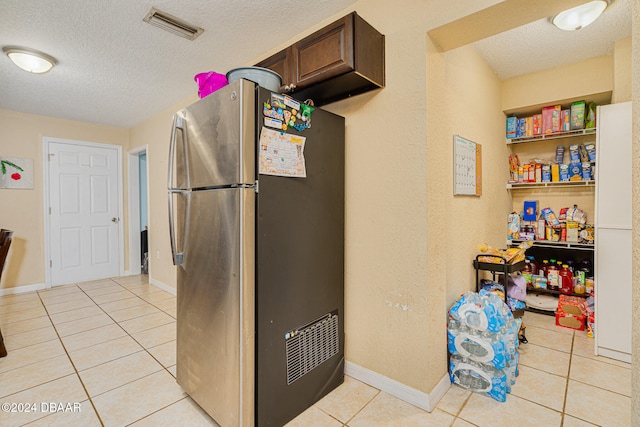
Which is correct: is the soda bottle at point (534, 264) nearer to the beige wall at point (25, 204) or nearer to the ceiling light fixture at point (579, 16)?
the ceiling light fixture at point (579, 16)

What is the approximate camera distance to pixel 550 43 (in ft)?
8.34

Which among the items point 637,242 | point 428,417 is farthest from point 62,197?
point 637,242

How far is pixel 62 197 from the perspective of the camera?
4383mm

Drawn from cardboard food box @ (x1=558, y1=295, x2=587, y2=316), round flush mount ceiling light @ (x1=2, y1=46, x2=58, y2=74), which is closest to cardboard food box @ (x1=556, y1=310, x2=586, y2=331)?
cardboard food box @ (x1=558, y1=295, x2=587, y2=316)

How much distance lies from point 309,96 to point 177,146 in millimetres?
942

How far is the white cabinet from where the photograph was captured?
214 centimetres

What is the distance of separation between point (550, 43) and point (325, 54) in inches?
87.2

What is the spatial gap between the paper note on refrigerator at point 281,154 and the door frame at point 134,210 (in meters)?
4.46

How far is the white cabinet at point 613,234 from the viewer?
7.01 ft

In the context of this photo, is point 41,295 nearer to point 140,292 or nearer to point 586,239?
point 140,292

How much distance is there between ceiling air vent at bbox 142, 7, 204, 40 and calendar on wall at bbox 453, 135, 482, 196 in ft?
7.03
